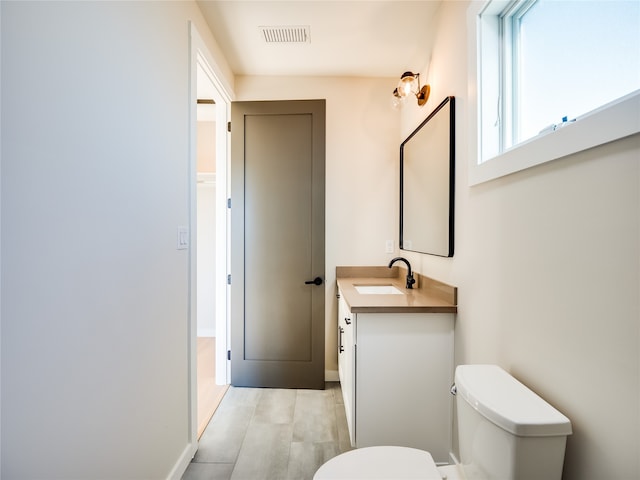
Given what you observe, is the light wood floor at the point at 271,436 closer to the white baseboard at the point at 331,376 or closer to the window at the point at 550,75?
the white baseboard at the point at 331,376

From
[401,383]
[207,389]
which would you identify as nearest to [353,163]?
[401,383]

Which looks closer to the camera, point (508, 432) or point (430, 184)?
point (508, 432)

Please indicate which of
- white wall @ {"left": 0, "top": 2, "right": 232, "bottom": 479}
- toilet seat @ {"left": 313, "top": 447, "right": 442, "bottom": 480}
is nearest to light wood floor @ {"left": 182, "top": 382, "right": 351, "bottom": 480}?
white wall @ {"left": 0, "top": 2, "right": 232, "bottom": 479}

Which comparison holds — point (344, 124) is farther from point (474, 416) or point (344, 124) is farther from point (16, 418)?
point (16, 418)

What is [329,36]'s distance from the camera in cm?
205

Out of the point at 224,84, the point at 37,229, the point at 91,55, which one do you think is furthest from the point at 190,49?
the point at 37,229

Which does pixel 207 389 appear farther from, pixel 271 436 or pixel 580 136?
pixel 580 136

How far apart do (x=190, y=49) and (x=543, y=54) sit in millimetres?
1670

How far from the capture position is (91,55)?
3.10 ft

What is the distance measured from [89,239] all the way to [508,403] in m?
1.37

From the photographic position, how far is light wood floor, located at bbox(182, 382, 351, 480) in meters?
1.62

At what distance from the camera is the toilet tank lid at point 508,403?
790 mm

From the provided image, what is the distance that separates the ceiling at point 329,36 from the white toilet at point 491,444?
2.03 metres

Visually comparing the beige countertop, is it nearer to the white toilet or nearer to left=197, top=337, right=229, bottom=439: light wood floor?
the white toilet
